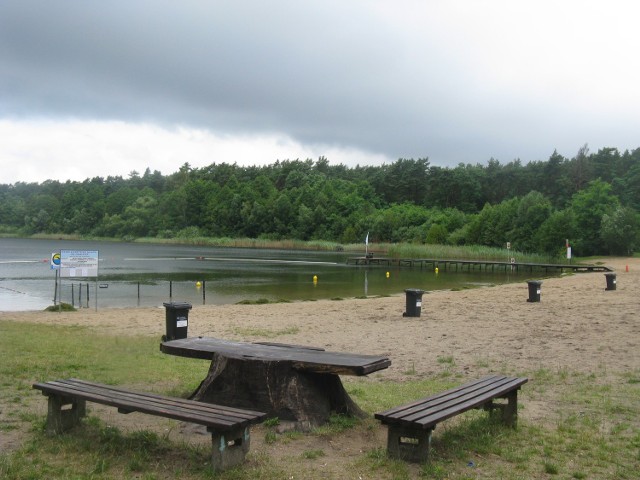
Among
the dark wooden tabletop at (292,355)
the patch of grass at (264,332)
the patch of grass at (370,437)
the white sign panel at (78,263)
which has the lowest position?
Result: the patch of grass at (264,332)

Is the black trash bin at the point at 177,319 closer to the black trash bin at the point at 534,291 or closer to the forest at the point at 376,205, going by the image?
the black trash bin at the point at 534,291

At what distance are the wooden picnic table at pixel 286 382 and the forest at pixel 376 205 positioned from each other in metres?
69.7

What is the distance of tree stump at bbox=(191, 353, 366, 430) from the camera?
5.57 metres

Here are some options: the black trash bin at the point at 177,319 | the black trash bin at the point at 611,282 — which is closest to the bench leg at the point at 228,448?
the black trash bin at the point at 177,319

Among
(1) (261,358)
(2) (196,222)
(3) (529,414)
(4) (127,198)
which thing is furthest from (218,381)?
(4) (127,198)

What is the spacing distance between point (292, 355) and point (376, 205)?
131511 mm

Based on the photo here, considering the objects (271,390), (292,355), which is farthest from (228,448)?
(292,355)

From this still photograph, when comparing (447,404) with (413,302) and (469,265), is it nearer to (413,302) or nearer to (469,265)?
(413,302)

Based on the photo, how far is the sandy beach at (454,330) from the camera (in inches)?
372

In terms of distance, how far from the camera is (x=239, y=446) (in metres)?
4.53

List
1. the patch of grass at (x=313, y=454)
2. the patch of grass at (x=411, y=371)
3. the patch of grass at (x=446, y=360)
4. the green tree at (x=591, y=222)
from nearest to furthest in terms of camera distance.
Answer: the patch of grass at (x=313, y=454), the patch of grass at (x=411, y=371), the patch of grass at (x=446, y=360), the green tree at (x=591, y=222)

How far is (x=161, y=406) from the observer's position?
4.69 metres

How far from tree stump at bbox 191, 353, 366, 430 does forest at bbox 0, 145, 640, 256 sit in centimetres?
7003

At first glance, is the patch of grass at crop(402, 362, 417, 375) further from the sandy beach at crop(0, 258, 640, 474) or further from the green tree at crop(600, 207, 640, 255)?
the green tree at crop(600, 207, 640, 255)
